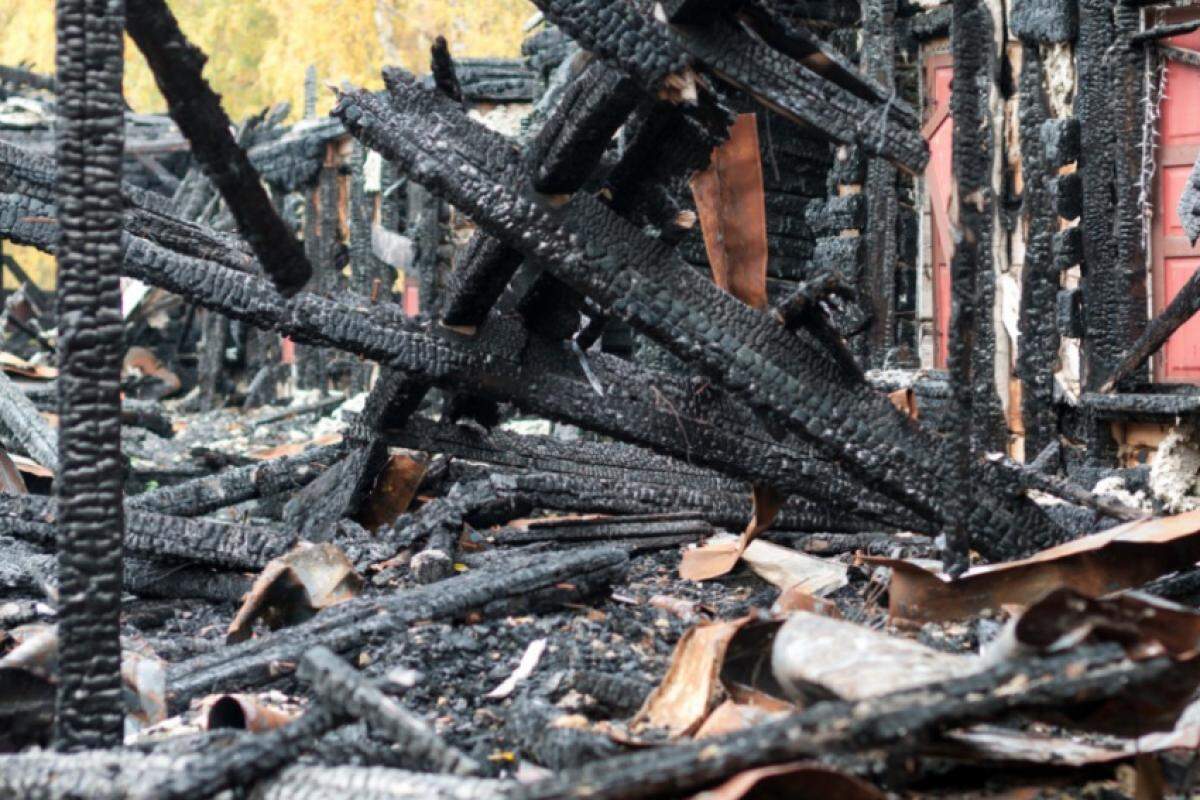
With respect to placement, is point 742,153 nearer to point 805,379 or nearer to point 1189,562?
point 805,379

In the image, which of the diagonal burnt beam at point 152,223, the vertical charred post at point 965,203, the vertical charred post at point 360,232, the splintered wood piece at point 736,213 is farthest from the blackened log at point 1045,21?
the vertical charred post at point 360,232

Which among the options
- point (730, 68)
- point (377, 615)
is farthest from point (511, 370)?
point (730, 68)

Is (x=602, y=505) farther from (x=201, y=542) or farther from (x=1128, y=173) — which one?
(x=1128, y=173)

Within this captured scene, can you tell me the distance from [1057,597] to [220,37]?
1434 inches

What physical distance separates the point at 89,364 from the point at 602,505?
2852mm

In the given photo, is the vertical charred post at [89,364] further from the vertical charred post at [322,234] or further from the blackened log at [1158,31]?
the vertical charred post at [322,234]

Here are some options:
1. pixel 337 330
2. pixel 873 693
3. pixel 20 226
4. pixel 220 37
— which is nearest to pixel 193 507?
pixel 20 226

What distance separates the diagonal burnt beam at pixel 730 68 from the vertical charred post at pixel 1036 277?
15.7 feet

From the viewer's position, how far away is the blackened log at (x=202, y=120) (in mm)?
2312

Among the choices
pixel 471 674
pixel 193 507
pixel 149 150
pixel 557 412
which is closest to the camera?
pixel 471 674

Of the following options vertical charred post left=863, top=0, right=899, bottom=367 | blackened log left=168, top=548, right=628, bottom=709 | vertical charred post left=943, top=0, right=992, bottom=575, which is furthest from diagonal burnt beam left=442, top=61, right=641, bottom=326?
vertical charred post left=863, top=0, right=899, bottom=367

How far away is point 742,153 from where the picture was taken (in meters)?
3.78

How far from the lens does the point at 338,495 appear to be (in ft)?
16.8

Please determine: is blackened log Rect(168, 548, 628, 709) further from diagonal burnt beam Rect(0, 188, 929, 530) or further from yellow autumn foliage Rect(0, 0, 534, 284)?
yellow autumn foliage Rect(0, 0, 534, 284)
